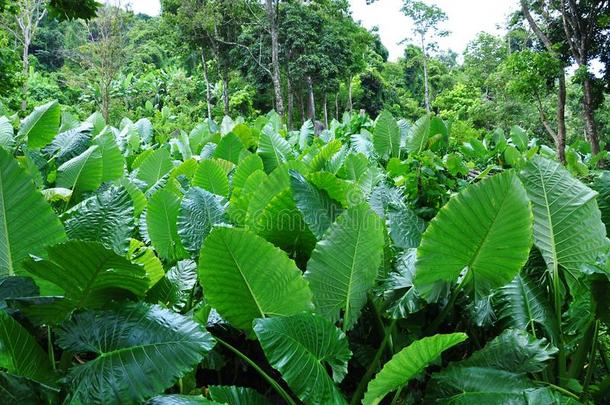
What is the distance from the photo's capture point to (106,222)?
124 cm

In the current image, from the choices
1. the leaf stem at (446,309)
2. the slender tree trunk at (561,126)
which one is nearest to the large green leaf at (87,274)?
the leaf stem at (446,309)

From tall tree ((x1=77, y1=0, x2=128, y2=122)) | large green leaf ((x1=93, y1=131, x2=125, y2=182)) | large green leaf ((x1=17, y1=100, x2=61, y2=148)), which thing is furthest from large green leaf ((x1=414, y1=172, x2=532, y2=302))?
tall tree ((x1=77, y1=0, x2=128, y2=122))

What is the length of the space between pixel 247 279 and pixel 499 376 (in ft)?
2.01

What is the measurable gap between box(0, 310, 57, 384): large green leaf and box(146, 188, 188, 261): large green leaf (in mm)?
640

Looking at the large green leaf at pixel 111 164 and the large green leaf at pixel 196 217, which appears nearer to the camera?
the large green leaf at pixel 196 217

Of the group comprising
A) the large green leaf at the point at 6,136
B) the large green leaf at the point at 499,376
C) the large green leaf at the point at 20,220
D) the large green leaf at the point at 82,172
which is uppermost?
the large green leaf at the point at 6,136

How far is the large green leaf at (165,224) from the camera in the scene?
5.00ft

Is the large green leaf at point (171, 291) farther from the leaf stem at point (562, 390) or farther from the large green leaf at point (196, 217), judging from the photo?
the leaf stem at point (562, 390)

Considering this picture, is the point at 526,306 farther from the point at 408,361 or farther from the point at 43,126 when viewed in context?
the point at 43,126

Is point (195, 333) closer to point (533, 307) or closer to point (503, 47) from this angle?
point (533, 307)

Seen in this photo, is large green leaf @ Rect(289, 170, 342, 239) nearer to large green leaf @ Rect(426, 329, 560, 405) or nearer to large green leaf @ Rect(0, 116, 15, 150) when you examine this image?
large green leaf @ Rect(426, 329, 560, 405)

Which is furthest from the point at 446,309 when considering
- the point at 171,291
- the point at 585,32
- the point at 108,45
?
the point at 585,32

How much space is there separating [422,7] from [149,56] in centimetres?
2089

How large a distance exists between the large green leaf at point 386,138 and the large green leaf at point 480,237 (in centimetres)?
292
